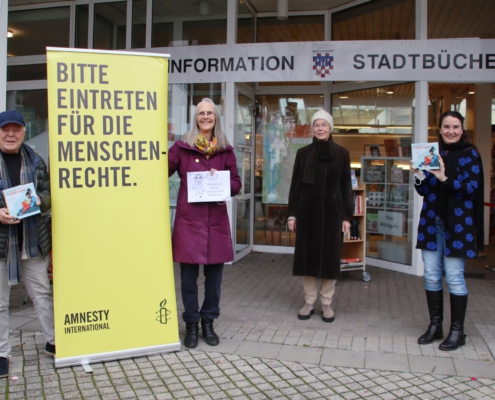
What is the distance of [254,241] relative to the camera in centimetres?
886

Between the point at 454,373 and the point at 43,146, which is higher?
the point at 43,146

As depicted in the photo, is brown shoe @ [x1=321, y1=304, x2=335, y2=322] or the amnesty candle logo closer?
brown shoe @ [x1=321, y1=304, x2=335, y2=322]

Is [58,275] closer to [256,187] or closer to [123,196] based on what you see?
[123,196]

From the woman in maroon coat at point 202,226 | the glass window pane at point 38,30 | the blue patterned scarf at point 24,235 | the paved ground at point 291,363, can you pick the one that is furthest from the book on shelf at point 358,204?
the glass window pane at point 38,30

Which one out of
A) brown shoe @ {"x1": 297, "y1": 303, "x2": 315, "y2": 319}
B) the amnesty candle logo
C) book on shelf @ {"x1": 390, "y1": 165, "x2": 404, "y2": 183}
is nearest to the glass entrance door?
the amnesty candle logo

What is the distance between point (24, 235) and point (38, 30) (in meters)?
6.14

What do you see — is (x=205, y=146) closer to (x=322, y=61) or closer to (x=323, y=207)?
(x=323, y=207)

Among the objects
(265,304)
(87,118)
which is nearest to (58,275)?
(87,118)

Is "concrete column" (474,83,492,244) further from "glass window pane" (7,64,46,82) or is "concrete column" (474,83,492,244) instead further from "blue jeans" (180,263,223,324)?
"glass window pane" (7,64,46,82)

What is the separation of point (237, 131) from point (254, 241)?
1.99 m

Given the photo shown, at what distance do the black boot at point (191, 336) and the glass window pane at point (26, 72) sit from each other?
6.00m

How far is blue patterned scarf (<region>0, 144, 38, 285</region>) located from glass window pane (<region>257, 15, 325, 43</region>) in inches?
220

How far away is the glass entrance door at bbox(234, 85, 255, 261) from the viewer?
7945 mm

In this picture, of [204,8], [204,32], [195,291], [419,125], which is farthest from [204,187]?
[204,8]
